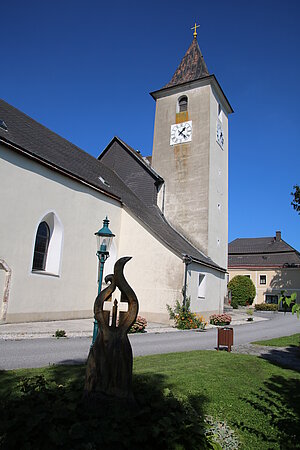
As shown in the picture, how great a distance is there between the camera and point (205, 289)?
2036 centimetres

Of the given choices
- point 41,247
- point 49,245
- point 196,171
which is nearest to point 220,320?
point 196,171

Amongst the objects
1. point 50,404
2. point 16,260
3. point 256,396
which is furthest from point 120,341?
point 16,260

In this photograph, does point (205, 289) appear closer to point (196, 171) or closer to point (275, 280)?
point (196, 171)

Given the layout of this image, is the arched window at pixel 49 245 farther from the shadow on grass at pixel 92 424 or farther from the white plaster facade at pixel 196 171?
the shadow on grass at pixel 92 424

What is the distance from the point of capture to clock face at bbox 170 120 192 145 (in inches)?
966

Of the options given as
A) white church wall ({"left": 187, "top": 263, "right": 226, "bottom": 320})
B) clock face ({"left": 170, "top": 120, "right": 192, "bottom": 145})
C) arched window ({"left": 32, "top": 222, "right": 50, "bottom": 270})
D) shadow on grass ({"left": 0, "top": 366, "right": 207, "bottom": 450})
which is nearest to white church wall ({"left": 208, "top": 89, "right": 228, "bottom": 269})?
white church wall ({"left": 187, "top": 263, "right": 226, "bottom": 320})

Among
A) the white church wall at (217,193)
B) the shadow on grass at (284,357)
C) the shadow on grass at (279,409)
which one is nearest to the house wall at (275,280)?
the white church wall at (217,193)

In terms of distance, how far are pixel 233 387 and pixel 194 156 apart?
1971 cm

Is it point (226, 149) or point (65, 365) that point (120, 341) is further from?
point (226, 149)

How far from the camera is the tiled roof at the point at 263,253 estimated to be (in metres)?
44.2

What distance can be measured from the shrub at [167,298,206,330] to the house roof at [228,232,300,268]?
30.5 m

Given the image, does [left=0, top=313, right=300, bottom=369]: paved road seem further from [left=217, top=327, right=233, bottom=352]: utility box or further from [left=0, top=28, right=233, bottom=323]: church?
[left=0, top=28, right=233, bottom=323]: church

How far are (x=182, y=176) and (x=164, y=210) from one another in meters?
2.77

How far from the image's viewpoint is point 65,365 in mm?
6840
